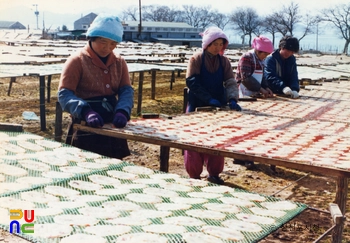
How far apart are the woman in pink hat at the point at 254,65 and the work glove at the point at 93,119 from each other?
8.34 ft

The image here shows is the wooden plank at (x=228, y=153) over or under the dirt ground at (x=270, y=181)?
over

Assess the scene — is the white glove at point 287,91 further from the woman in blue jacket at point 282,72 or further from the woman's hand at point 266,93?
the woman's hand at point 266,93

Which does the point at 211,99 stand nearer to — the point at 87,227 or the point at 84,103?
the point at 84,103

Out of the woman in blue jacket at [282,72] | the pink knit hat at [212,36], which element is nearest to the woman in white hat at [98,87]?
the pink knit hat at [212,36]

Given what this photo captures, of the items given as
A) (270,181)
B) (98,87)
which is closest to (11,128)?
(98,87)

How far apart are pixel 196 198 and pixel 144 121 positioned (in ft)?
5.70

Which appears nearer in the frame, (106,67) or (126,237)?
(126,237)

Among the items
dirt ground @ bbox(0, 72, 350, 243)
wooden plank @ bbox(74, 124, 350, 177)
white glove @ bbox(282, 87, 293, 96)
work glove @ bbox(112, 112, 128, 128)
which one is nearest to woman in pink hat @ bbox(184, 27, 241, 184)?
dirt ground @ bbox(0, 72, 350, 243)

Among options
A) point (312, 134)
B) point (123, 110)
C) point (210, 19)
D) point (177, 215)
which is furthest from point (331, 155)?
point (210, 19)

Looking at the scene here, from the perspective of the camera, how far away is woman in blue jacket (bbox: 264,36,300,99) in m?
5.50

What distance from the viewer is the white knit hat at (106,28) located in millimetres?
3062

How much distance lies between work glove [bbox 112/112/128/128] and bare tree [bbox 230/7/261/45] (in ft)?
248

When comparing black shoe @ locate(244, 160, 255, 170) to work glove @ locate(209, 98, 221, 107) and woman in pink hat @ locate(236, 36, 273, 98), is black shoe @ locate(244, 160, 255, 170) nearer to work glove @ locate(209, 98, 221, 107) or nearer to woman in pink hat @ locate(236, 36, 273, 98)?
woman in pink hat @ locate(236, 36, 273, 98)

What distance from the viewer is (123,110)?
3.25 meters
